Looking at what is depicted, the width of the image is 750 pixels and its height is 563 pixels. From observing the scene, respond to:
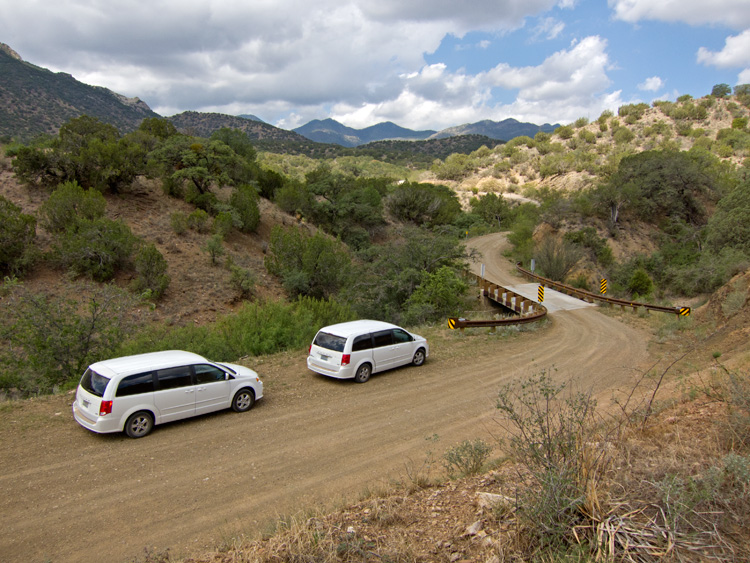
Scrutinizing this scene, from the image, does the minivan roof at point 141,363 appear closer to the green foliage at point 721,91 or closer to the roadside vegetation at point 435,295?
the roadside vegetation at point 435,295

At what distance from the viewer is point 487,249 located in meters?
43.6

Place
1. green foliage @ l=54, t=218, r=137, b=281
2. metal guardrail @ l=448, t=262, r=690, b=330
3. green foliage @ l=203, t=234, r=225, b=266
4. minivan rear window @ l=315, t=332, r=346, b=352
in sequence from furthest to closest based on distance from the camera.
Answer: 1. green foliage @ l=203, t=234, r=225, b=266
2. green foliage @ l=54, t=218, r=137, b=281
3. metal guardrail @ l=448, t=262, r=690, b=330
4. minivan rear window @ l=315, t=332, r=346, b=352

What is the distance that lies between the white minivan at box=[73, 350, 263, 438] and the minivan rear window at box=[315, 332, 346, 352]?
2.47m

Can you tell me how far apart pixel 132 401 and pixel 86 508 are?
2252 mm

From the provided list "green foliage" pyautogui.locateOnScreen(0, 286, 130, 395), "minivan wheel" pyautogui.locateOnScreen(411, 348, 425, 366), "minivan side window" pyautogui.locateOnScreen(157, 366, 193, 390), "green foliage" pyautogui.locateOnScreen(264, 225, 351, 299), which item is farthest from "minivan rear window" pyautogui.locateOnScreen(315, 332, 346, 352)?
"green foliage" pyautogui.locateOnScreen(264, 225, 351, 299)

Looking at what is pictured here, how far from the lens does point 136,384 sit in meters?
8.15

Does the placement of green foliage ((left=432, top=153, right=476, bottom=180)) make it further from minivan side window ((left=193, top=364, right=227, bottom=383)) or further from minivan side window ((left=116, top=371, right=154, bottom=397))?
minivan side window ((left=116, top=371, right=154, bottom=397))

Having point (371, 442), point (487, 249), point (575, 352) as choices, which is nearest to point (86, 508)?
point (371, 442)

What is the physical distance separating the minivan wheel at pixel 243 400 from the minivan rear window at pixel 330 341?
2.49 meters

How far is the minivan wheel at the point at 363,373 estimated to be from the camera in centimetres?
1169

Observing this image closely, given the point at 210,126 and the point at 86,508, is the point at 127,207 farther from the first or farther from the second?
the point at 210,126

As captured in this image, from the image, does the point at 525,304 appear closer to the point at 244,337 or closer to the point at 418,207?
the point at 244,337

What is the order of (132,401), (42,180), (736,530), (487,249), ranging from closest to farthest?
(736,530) → (132,401) → (42,180) → (487,249)

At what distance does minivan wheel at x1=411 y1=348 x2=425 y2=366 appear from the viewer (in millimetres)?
13227
